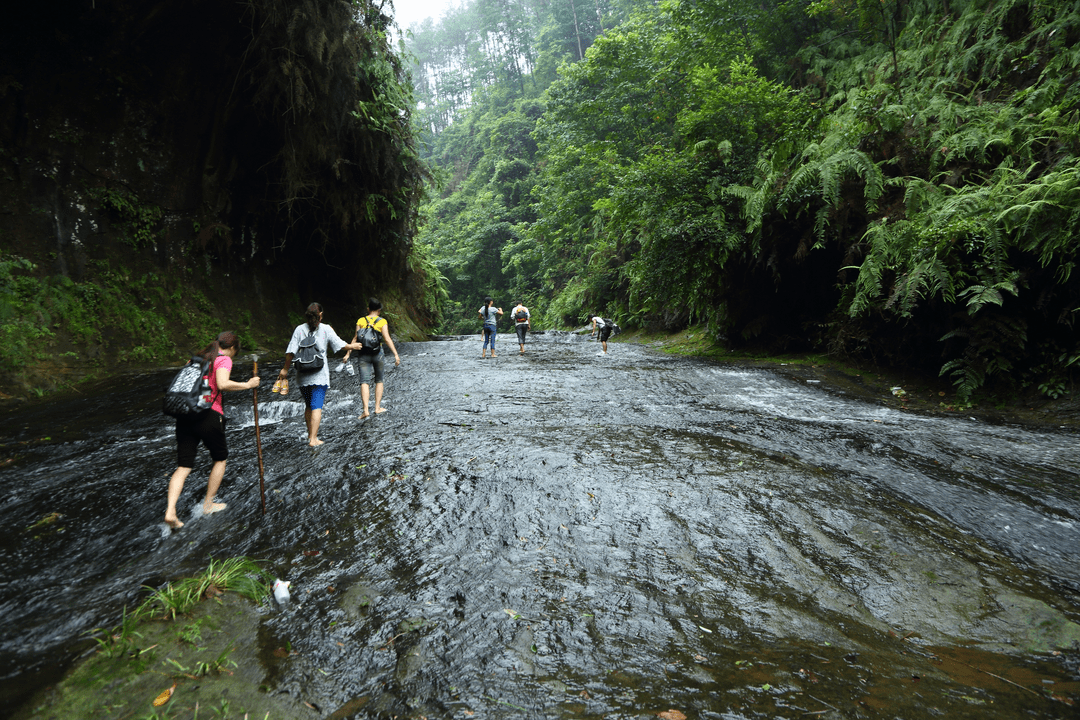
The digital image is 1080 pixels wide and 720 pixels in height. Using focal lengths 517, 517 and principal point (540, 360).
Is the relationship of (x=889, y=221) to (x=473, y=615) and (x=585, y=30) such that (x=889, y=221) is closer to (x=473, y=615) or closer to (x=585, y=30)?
(x=473, y=615)

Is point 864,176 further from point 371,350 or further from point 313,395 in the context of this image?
point 313,395

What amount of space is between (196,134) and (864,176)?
16.0m

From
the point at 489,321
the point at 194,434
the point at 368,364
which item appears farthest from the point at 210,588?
the point at 489,321

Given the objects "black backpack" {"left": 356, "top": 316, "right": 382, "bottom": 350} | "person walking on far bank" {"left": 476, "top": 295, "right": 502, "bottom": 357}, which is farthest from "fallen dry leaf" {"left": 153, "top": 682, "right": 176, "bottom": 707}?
"person walking on far bank" {"left": 476, "top": 295, "right": 502, "bottom": 357}

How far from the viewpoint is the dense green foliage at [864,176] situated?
8.34 metres

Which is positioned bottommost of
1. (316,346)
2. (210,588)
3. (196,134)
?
(210,588)

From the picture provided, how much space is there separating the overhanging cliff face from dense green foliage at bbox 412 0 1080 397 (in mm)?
7907

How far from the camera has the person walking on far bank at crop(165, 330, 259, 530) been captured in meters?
5.03

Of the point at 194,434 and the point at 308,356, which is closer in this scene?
the point at 194,434

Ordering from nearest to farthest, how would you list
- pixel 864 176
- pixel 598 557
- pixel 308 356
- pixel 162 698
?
pixel 162 698 → pixel 598 557 → pixel 308 356 → pixel 864 176

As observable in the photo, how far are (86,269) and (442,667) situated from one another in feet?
41.2

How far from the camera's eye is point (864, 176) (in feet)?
34.9

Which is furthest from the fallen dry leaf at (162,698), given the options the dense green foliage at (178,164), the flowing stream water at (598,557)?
the dense green foliage at (178,164)

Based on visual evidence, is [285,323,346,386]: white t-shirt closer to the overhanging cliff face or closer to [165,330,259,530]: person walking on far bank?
[165,330,259,530]: person walking on far bank
